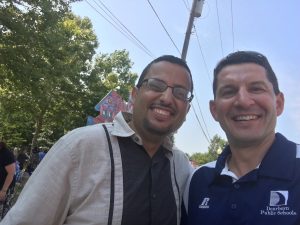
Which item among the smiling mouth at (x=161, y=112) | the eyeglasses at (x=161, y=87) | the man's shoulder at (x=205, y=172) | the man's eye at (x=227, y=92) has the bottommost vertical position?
the man's shoulder at (x=205, y=172)

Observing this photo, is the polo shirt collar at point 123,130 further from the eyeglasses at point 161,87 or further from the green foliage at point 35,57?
the green foliage at point 35,57

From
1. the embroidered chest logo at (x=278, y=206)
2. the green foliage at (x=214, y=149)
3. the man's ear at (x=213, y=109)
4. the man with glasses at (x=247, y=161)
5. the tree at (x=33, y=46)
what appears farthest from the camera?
the green foliage at (x=214, y=149)

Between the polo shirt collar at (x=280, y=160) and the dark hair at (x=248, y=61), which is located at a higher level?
the dark hair at (x=248, y=61)

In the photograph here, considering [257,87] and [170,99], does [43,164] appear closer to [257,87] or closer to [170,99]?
[170,99]

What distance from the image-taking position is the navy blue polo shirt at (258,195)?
2184 mm

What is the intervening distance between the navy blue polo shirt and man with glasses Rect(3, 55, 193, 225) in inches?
8.0

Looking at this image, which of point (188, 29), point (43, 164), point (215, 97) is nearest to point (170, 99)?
point (215, 97)

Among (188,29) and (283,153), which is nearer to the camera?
(283,153)

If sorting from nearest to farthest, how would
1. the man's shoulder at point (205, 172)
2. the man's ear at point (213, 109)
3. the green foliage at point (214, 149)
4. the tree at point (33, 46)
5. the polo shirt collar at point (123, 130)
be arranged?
the polo shirt collar at point (123, 130) → the man's shoulder at point (205, 172) → the man's ear at point (213, 109) → the tree at point (33, 46) → the green foliage at point (214, 149)

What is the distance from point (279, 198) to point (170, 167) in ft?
2.61

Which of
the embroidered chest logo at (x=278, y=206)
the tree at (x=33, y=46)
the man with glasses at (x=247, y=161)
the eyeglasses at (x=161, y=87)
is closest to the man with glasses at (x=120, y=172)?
the eyeglasses at (x=161, y=87)

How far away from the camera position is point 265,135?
8.20 ft

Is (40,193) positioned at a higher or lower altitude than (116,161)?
lower

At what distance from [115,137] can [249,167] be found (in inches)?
32.8
